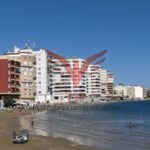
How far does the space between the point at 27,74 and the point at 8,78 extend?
21.5 metres

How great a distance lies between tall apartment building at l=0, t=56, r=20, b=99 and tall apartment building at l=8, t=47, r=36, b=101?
33.0 feet

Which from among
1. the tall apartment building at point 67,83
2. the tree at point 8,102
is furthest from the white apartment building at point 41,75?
the tree at point 8,102

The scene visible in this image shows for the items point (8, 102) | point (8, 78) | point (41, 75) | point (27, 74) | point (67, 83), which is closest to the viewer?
point (8, 102)

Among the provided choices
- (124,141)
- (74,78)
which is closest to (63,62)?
(74,78)

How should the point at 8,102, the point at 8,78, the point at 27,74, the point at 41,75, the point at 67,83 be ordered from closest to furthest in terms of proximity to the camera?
the point at 8,102, the point at 8,78, the point at 27,74, the point at 41,75, the point at 67,83

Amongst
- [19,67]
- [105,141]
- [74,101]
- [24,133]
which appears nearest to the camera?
[24,133]

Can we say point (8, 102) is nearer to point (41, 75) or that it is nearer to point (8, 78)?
point (8, 78)

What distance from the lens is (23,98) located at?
133250mm

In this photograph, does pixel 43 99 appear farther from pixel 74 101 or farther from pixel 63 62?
pixel 63 62

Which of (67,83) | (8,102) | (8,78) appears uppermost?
(67,83)

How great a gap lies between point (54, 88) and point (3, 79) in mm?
67158

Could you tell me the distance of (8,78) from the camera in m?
115

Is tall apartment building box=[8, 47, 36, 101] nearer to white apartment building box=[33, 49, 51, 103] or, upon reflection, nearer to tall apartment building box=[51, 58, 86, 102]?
white apartment building box=[33, 49, 51, 103]

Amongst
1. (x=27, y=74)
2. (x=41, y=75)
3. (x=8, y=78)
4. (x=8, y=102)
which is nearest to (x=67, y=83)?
(x=41, y=75)
